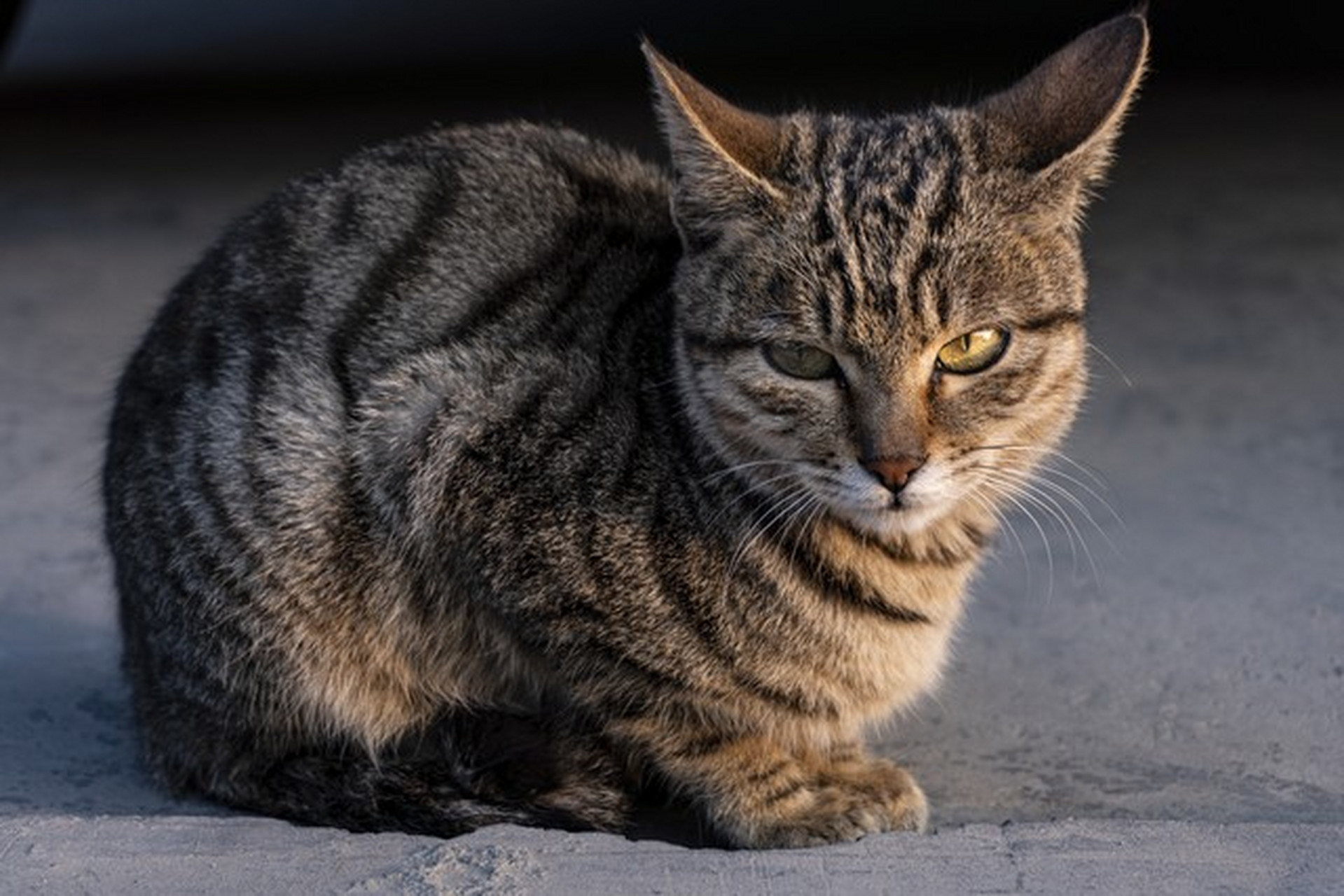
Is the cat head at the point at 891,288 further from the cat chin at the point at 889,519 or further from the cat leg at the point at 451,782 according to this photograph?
the cat leg at the point at 451,782

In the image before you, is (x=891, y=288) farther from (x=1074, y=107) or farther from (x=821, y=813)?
(x=821, y=813)

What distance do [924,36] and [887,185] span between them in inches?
217

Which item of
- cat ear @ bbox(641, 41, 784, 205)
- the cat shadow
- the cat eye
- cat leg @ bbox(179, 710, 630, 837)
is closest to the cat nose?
the cat eye

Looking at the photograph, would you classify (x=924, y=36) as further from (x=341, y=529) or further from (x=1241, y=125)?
(x=341, y=529)

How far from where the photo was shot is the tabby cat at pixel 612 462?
3088 millimetres

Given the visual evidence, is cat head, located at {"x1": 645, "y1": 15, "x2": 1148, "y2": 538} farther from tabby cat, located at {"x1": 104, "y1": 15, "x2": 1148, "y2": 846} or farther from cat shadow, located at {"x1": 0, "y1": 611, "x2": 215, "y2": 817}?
cat shadow, located at {"x1": 0, "y1": 611, "x2": 215, "y2": 817}

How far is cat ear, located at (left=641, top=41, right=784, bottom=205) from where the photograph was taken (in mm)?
3064

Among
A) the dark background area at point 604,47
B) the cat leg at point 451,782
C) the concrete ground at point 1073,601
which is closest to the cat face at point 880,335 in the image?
the concrete ground at point 1073,601

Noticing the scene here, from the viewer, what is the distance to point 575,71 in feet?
26.8

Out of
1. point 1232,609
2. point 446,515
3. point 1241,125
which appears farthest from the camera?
point 1241,125

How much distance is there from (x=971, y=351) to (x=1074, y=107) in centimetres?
42

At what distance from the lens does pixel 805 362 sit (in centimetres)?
307

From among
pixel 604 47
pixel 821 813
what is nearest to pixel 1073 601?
pixel 821 813

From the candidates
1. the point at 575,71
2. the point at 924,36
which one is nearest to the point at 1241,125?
the point at 924,36
